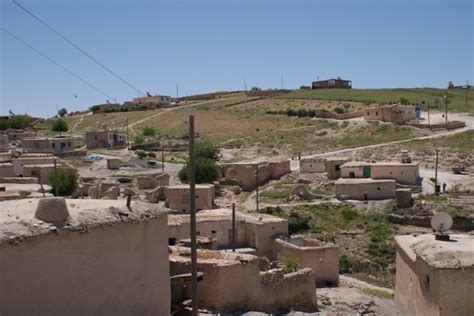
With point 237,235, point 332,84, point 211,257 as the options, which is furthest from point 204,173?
point 332,84

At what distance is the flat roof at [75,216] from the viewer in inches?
348

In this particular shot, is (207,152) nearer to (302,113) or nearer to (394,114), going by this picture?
(394,114)

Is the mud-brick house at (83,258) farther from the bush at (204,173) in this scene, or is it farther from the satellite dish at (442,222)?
the bush at (204,173)

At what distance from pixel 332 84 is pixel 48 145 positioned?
64183mm

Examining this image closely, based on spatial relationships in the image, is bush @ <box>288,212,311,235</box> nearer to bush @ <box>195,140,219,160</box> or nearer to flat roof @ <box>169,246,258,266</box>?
bush @ <box>195,140,219,160</box>

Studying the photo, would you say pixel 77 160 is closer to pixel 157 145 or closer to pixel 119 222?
pixel 157 145

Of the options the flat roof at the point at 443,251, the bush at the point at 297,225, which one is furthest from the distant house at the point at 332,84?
the flat roof at the point at 443,251

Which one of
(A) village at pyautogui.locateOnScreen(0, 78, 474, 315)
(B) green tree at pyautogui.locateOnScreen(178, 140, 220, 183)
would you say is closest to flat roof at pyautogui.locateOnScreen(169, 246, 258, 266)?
(A) village at pyautogui.locateOnScreen(0, 78, 474, 315)

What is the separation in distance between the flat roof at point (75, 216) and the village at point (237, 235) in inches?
1.1

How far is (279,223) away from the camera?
80.9 ft

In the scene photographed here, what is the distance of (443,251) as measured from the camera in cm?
1147

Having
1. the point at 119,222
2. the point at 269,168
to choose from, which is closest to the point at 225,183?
the point at 269,168

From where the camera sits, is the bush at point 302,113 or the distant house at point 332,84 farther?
the distant house at point 332,84

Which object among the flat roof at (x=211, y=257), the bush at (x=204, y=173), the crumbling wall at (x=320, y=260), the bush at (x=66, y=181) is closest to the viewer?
the flat roof at (x=211, y=257)
